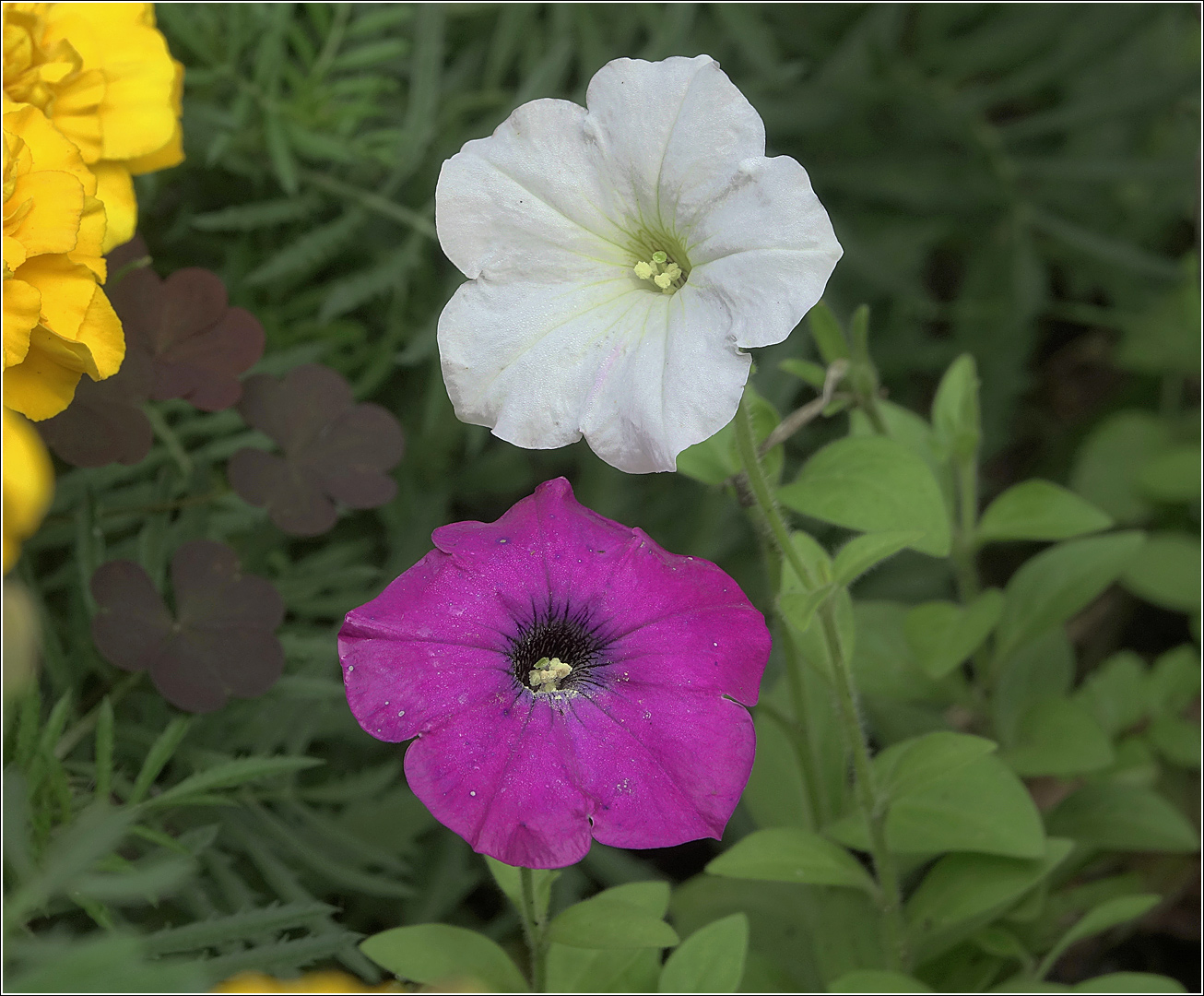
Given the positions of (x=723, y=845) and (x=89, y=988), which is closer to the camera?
(x=89, y=988)

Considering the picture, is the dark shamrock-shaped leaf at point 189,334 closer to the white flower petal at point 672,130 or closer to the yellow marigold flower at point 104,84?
the yellow marigold flower at point 104,84

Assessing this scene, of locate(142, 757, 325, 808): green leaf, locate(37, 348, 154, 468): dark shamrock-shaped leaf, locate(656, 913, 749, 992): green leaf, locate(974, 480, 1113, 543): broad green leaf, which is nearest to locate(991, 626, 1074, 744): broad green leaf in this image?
locate(974, 480, 1113, 543): broad green leaf

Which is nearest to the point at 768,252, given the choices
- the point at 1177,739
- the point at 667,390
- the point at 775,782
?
the point at 667,390

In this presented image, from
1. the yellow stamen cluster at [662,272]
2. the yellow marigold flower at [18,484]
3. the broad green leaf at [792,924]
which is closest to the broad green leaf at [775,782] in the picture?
the broad green leaf at [792,924]

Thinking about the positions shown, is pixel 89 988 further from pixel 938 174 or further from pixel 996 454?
pixel 996 454

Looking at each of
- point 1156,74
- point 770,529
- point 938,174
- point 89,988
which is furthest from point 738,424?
point 1156,74

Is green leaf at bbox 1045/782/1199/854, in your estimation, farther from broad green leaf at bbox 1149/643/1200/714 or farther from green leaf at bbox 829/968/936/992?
green leaf at bbox 829/968/936/992

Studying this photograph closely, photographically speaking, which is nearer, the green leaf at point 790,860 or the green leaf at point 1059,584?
the green leaf at point 790,860
